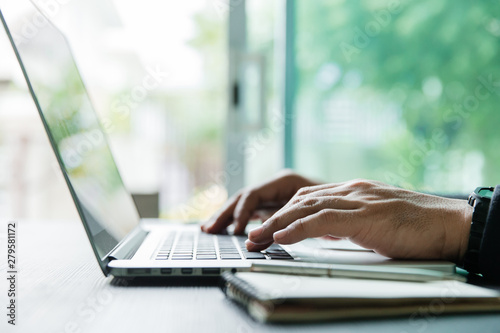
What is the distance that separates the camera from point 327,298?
40cm

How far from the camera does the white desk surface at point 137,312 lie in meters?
0.38

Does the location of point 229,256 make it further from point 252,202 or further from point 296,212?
point 252,202

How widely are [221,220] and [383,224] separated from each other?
17.9 inches

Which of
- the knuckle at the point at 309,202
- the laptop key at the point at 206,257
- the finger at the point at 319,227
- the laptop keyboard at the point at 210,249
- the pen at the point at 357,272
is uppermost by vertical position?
the knuckle at the point at 309,202

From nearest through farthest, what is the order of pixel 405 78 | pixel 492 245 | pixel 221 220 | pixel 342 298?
pixel 342 298 → pixel 492 245 → pixel 221 220 → pixel 405 78

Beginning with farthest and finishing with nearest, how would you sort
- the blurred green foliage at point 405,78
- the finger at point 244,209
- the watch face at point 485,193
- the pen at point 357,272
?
the blurred green foliage at point 405,78 → the finger at point 244,209 → the watch face at point 485,193 → the pen at point 357,272

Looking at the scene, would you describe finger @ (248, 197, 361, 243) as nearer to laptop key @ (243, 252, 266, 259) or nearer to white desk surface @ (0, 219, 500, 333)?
laptop key @ (243, 252, 266, 259)

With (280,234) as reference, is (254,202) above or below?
below

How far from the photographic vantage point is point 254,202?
40.4 inches

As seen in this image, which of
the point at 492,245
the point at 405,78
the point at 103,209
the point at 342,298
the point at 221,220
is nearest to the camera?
the point at 342,298

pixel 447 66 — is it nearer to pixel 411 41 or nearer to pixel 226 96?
pixel 411 41

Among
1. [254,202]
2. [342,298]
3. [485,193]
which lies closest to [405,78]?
[254,202]

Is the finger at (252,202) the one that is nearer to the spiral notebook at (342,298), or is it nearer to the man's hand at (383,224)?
the man's hand at (383,224)

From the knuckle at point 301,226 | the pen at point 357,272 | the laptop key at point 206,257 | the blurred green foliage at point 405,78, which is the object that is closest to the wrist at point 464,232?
the pen at point 357,272
